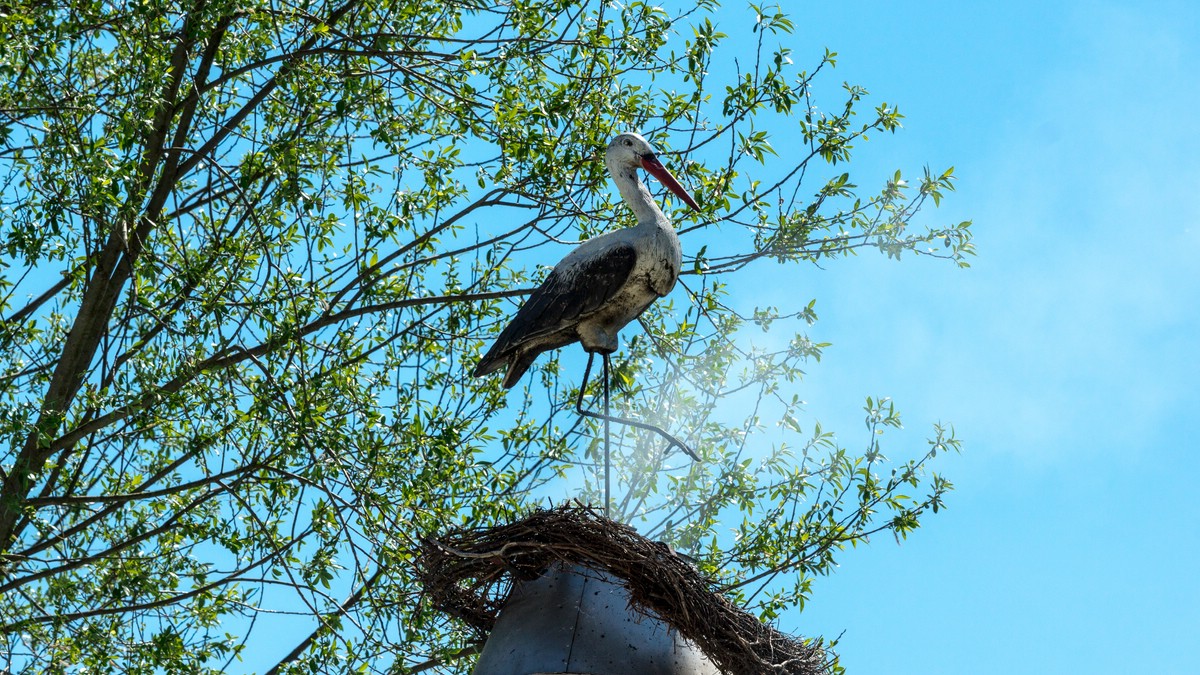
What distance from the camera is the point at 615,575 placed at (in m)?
5.66

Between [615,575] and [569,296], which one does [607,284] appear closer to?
[569,296]

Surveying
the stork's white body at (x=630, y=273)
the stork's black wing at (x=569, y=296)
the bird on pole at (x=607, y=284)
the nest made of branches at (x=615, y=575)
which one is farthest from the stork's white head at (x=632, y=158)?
the nest made of branches at (x=615, y=575)

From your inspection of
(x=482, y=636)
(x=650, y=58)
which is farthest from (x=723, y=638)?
(x=650, y=58)

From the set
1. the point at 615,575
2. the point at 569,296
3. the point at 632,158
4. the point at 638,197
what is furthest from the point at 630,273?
the point at 615,575

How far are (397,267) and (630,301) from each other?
3.32 metres

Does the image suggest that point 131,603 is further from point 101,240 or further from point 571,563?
point 571,563

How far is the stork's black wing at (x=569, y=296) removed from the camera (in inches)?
240

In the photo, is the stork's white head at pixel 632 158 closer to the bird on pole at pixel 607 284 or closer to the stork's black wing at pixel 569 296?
the bird on pole at pixel 607 284

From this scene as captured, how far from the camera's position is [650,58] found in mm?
9102

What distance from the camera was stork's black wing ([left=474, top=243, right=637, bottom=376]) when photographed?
6.10 metres

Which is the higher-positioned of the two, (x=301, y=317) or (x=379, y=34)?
(x=379, y=34)

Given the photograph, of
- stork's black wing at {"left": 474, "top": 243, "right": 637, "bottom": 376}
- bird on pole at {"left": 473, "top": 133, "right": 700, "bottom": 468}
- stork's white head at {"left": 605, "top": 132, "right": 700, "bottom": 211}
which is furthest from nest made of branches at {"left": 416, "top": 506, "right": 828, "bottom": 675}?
stork's white head at {"left": 605, "top": 132, "right": 700, "bottom": 211}

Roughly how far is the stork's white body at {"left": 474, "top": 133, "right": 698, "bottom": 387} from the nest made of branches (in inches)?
33.9

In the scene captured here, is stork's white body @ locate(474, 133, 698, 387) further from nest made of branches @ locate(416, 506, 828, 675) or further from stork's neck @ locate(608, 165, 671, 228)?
nest made of branches @ locate(416, 506, 828, 675)
